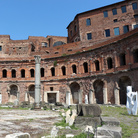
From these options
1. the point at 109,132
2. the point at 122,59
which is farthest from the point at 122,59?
the point at 109,132

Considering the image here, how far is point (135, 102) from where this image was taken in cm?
1168

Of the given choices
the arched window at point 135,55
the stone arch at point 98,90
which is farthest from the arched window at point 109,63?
the arched window at point 135,55

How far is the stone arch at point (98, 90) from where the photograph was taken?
24.4 meters

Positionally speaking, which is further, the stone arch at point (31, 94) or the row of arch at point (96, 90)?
the stone arch at point (31, 94)

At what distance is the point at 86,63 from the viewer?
27469 mm

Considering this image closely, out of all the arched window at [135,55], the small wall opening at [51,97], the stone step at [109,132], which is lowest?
the small wall opening at [51,97]

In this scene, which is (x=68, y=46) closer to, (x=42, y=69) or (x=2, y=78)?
(x=42, y=69)

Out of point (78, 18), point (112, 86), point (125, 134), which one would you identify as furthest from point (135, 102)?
Result: point (78, 18)

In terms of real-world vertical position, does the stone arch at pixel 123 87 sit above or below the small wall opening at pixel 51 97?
above

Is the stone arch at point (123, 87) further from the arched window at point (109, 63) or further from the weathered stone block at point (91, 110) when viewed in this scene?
the weathered stone block at point (91, 110)

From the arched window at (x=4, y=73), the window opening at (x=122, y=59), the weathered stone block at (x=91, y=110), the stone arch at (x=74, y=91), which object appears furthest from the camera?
the arched window at (x=4, y=73)

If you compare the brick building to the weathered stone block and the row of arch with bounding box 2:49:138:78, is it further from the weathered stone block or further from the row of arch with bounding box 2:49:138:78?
the weathered stone block

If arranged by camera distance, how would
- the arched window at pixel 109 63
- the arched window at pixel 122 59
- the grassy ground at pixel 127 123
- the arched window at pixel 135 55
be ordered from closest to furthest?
the grassy ground at pixel 127 123, the arched window at pixel 135 55, the arched window at pixel 122 59, the arched window at pixel 109 63

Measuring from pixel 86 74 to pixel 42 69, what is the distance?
984 cm
